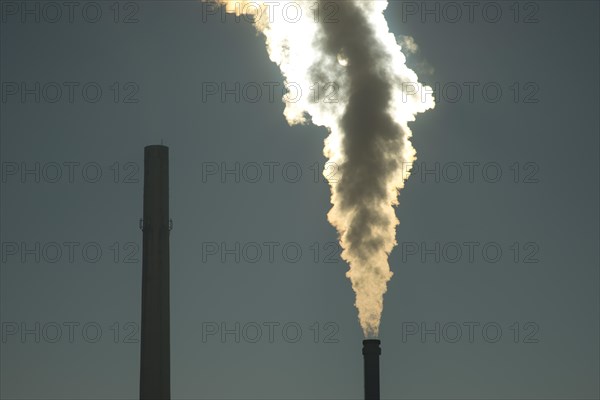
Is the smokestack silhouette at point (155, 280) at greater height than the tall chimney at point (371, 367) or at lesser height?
greater

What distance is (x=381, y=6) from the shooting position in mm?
36375

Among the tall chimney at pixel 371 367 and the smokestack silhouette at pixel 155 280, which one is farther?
the smokestack silhouette at pixel 155 280

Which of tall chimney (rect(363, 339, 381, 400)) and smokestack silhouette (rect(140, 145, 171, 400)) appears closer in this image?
tall chimney (rect(363, 339, 381, 400))

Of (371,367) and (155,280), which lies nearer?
(371,367)

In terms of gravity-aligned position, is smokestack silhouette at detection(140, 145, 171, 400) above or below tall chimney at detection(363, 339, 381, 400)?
above

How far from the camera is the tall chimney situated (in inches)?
1273

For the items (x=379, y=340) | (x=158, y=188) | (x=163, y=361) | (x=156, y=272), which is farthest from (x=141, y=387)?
(x=379, y=340)

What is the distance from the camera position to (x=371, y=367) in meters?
32.8

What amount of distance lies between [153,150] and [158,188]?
1341 millimetres

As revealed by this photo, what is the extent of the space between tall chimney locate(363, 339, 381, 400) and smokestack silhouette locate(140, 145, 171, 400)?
828 cm

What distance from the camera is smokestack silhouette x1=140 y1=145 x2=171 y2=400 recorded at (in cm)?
3831

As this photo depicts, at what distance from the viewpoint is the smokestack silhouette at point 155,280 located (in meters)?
38.3

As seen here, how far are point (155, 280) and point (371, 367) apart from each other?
930 centimetres

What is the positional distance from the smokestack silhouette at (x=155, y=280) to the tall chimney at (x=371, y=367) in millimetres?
8282
